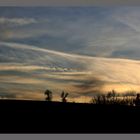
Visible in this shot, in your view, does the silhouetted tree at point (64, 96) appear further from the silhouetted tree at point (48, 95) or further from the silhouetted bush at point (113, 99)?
the silhouetted bush at point (113, 99)

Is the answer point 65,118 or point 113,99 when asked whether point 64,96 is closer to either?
point 65,118

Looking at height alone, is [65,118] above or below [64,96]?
below

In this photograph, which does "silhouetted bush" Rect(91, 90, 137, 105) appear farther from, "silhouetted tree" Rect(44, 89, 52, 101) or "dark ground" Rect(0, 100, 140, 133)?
"silhouetted tree" Rect(44, 89, 52, 101)

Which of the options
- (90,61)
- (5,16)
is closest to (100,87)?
(90,61)

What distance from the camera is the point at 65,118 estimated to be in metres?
4.58

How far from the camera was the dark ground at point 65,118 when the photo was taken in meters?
4.51

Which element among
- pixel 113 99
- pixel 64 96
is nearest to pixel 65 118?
pixel 64 96

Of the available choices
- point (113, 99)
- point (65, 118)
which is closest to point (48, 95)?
point (65, 118)

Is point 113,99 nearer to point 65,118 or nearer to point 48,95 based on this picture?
point 65,118

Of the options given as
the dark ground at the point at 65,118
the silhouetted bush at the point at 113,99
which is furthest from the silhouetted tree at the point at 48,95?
the silhouetted bush at the point at 113,99

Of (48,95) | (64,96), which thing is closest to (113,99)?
(64,96)

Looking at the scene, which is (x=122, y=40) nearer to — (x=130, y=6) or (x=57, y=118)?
(x=130, y=6)

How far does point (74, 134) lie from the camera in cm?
450

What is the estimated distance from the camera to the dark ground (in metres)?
4.51
